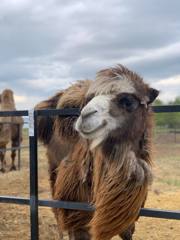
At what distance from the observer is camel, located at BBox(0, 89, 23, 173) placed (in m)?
12.2

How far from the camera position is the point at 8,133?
1235 centimetres

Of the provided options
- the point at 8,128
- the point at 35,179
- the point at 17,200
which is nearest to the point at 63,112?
the point at 35,179

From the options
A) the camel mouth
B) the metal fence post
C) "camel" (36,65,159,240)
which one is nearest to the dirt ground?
"camel" (36,65,159,240)

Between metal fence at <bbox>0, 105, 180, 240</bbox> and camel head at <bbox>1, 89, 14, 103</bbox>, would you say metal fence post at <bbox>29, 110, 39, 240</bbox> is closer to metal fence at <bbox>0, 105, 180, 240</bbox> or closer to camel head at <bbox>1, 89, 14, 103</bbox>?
metal fence at <bbox>0, 105, 180, 240</bbox>

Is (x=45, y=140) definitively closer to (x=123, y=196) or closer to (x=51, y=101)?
(x=51, y=101)

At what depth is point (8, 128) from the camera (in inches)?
487

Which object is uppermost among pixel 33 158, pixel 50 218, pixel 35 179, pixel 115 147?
pixel 115 147

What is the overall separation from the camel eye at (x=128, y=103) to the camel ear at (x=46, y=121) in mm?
1824

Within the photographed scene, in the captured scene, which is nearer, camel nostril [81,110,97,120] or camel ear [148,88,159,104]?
camel nostril [81,110,97,120]

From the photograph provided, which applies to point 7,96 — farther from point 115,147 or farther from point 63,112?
point 115,147

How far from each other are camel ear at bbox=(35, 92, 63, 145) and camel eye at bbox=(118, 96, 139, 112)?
1.82 metres

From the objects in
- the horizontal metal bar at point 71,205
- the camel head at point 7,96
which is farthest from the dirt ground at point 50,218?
the camel head at point 7,96

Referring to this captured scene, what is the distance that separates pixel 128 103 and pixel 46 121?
1.91 m

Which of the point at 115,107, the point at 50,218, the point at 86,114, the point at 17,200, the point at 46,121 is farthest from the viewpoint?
the point at 50,218
